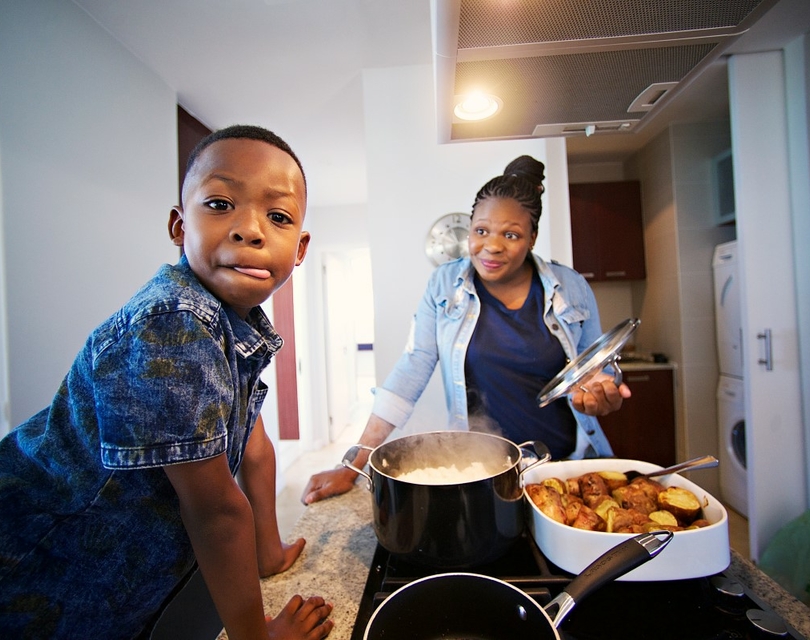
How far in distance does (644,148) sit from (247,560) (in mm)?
4022

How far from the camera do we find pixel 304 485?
357 centimetres

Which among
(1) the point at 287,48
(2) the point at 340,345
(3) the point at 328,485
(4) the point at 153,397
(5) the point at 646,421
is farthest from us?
(2) the point at 340,345

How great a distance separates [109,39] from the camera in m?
1.68

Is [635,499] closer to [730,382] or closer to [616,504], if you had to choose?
[616,504]

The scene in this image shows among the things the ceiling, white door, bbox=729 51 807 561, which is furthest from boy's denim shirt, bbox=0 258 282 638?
white door, bbox=729 51 807 561

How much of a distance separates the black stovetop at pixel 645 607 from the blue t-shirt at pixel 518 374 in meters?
0.64

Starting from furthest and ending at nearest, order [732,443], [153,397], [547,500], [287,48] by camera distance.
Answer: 1. [732,443]
2. [287,48]
3. [547,500]
4. [153,397]

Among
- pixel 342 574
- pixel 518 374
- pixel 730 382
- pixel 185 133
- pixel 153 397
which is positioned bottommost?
pixel 730 382

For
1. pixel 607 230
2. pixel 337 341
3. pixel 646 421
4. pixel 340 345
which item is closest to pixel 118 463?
pixel 646 421

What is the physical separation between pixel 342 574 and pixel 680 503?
0.51m

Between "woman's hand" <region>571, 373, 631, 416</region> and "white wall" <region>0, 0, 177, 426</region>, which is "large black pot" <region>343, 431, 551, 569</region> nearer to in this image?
"woman's hand" <region>571, 373, 631, 416</region>

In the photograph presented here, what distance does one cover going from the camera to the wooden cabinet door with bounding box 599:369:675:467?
9.58 feet

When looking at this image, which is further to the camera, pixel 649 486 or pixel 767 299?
pixel 767 299

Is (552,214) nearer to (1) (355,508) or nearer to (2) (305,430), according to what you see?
(1) (355,508)
